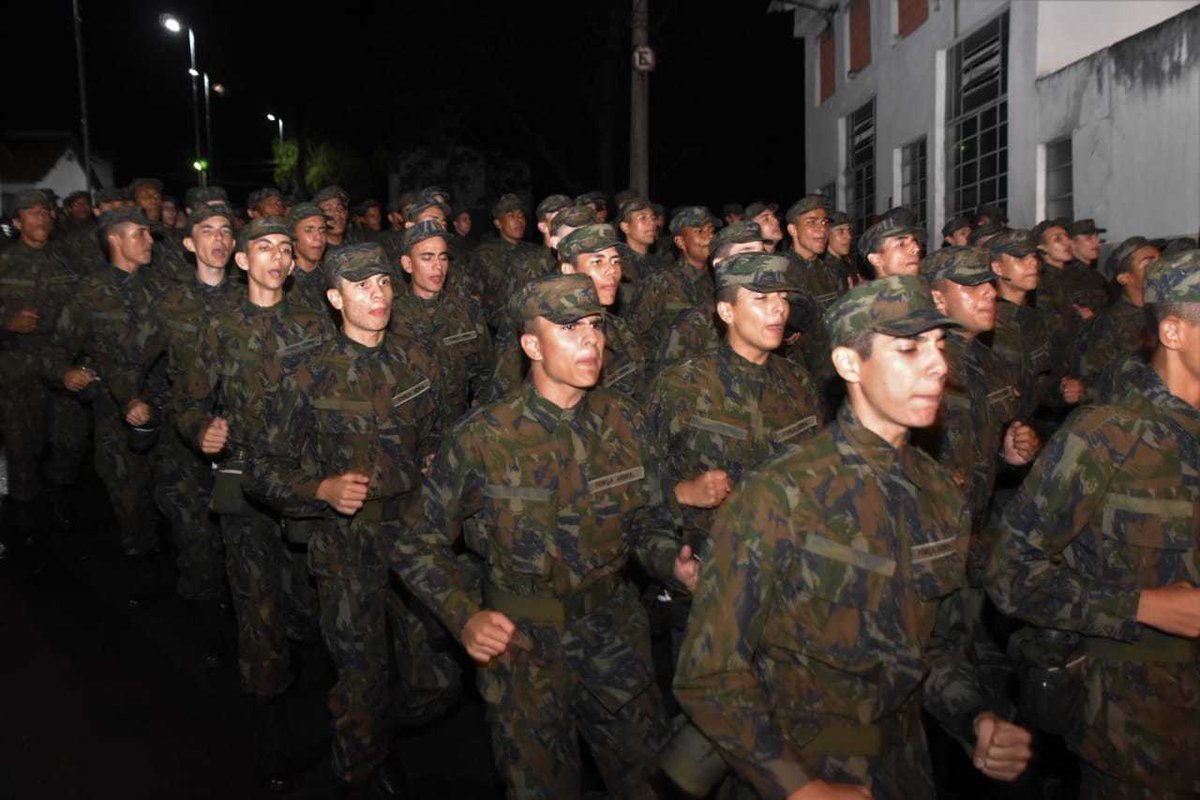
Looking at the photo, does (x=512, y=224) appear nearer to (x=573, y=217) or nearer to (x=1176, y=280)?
(x=573, y=217)

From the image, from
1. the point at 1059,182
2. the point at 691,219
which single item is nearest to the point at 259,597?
the point at 691,219

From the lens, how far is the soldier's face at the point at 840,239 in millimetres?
10062

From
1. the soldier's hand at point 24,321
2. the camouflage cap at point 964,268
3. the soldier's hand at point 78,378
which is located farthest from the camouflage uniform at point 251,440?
the camouflage cap at point 964,268

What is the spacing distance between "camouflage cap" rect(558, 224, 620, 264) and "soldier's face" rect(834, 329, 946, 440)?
3.75 metres

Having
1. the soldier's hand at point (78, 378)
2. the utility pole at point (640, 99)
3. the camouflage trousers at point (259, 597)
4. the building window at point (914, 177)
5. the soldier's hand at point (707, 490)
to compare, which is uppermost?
the utility pole at point (640, 99)

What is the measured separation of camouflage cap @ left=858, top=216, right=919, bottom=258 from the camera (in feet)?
22.4

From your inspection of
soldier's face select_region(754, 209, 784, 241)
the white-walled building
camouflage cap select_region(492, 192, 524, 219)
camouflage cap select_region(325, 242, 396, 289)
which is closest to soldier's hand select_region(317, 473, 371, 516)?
camouflage cap select_region(325, 242, 396, 289)

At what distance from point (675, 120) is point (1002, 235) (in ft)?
85.8

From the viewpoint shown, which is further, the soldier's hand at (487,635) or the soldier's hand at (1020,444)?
the soldier's hand at (1020,444)

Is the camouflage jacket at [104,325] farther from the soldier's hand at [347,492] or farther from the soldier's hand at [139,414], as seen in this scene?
the soldier's hand at [347,492]

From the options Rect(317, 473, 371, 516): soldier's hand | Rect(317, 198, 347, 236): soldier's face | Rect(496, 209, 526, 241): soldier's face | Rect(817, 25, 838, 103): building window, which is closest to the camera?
Rect(317, 473, 371, 516): soldier's hand

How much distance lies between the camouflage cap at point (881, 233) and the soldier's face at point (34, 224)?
7.40 meters

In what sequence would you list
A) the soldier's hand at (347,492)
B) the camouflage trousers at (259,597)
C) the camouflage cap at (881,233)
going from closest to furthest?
the soldier's hand at (347,492), the camouflage trousers at (259,597), the camouflage cap at (881,233)

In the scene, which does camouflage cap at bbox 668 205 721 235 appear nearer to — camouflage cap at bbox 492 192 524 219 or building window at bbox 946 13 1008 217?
camouflage cap at bbox 492 192 524 219
